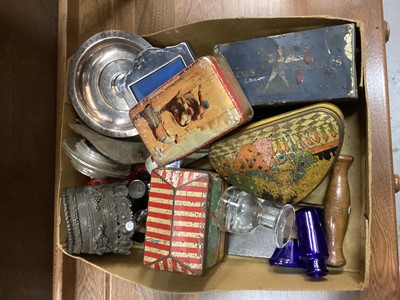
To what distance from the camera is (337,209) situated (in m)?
0.74

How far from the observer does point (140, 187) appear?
2.76 feet

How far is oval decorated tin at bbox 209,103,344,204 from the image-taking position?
0.69 m

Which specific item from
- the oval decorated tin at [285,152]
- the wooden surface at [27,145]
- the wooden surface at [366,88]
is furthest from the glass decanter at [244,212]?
the wooden surface at [27,145]

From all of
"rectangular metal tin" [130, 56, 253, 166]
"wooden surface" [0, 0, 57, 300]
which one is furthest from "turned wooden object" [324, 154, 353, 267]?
"wooden surface" [0, 0, 57, 300]

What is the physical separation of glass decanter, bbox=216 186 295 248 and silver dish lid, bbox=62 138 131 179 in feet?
0.68

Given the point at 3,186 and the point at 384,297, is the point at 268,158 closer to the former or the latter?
the point at 384,297

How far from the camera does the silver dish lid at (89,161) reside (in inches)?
31.7

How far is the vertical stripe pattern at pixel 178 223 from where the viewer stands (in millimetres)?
702

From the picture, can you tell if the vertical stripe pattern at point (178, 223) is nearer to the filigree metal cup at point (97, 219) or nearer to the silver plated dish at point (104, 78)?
the filigree metal cup at point (97, 219)

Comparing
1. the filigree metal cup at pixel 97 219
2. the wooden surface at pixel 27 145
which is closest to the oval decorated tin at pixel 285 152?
the filigree metal cup at pixel 97 219

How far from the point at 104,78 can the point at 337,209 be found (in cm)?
51

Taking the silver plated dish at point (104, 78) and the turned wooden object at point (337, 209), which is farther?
the silver plated dish at point (104, 78)

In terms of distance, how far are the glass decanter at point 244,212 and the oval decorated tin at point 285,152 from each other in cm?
1

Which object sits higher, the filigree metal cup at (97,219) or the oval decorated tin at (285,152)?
the oval decorated tin at (285,152)
